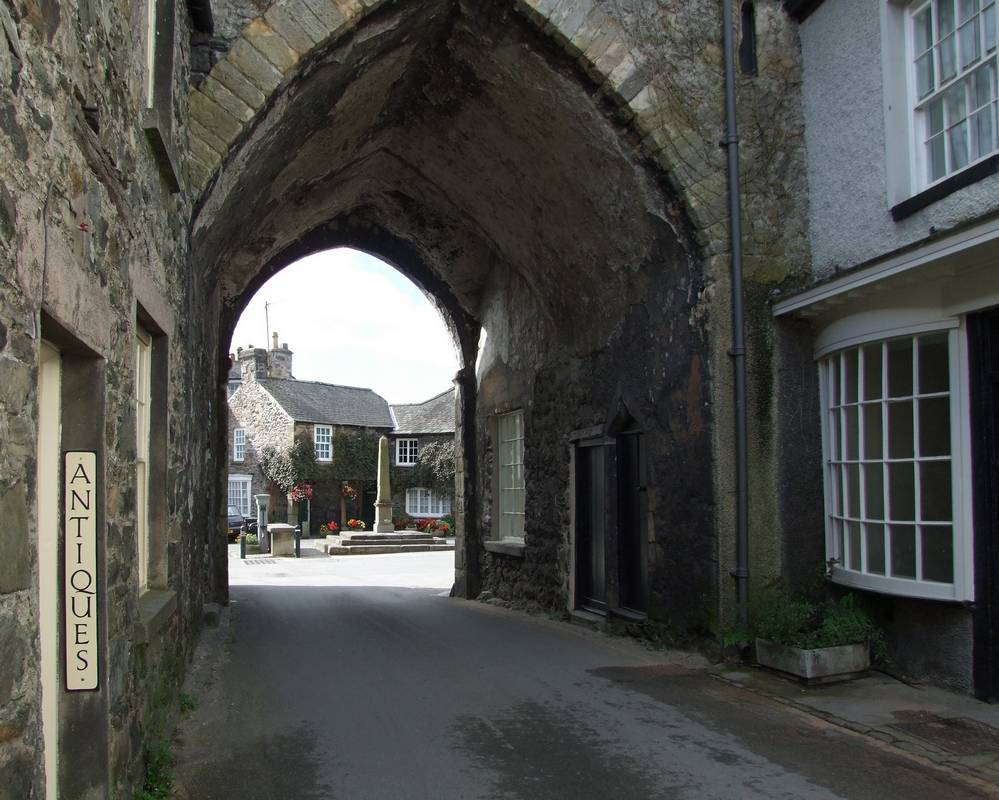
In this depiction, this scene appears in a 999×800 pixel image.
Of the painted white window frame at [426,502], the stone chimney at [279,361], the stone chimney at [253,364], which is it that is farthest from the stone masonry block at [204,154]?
the stone chimney at [279,361]

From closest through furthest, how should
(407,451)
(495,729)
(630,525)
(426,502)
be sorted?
(495,729), (630,525), (426,502), (407,451)

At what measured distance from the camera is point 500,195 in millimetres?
9984

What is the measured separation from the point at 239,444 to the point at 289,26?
3378cm

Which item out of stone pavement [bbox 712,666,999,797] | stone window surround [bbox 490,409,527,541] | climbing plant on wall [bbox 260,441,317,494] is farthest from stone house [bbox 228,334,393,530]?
stone pavement [bbox 712,666,999,797]

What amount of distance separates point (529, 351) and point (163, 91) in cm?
681

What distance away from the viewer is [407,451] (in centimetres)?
3831

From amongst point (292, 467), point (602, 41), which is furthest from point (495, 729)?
point (292, 467)

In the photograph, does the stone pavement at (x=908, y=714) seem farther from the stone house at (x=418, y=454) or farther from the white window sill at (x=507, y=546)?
the stone house at (x=418, y=454)

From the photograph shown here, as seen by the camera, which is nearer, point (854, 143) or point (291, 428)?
point (854, 143)

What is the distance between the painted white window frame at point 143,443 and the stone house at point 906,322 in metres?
4.53

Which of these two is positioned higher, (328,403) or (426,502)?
(328,403)

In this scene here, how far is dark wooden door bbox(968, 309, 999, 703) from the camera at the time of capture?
18.7ft

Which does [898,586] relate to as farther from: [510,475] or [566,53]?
[510,475]

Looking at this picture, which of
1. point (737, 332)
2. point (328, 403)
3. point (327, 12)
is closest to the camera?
point (327, 12)
